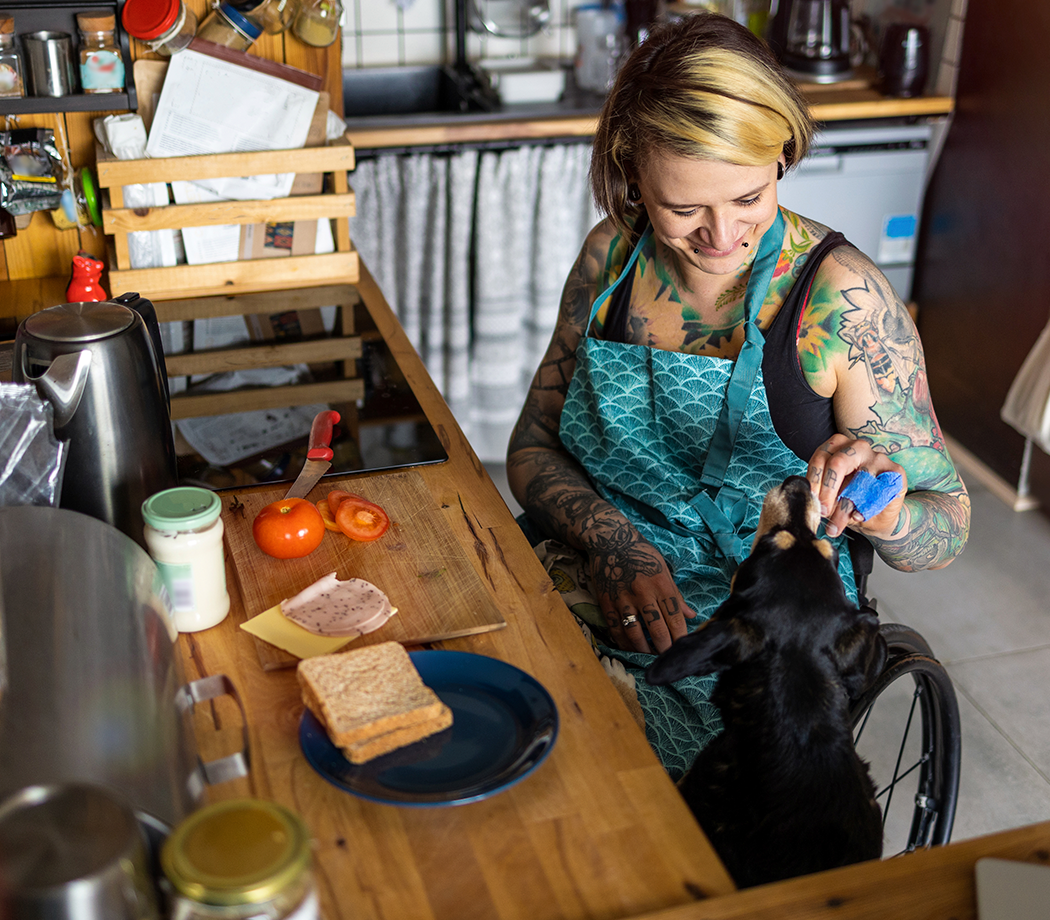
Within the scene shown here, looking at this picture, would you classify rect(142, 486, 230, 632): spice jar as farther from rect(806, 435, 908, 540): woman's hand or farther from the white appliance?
the white appliance

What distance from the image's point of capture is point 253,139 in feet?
5.98

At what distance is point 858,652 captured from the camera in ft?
3.66

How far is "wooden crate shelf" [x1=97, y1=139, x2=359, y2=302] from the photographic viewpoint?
175 centimetres

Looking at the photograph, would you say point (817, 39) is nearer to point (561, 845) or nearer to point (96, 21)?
point (96, 21)

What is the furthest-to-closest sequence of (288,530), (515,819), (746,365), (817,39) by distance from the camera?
(817,39) → (746,365) → (288,530) → (515,819)

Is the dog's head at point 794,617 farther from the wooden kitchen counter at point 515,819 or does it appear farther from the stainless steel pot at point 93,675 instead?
the stainless steel pot at point 93,675

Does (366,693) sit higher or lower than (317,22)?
lower

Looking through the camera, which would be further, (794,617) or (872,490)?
(872,490)

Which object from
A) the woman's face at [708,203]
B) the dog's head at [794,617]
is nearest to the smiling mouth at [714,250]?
the woman's face at [708,203]

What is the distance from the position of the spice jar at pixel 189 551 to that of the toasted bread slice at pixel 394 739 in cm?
26

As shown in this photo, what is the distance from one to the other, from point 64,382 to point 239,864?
616 mm

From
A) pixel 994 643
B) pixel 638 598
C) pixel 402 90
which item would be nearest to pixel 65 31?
pixel 638 598

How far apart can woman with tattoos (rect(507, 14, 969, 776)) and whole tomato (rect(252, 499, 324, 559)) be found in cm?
42

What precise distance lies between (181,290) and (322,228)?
0.28 metres
